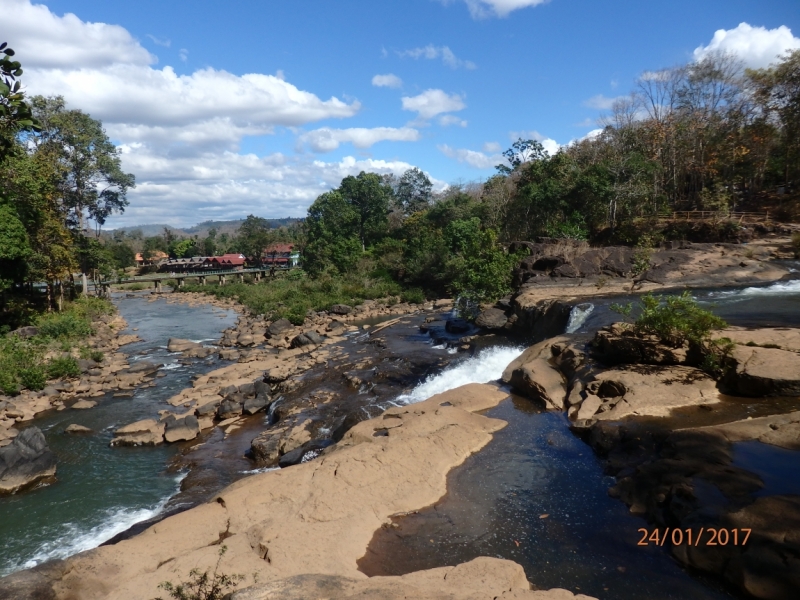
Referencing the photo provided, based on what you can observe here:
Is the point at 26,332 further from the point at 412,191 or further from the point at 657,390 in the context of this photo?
the point at 412,191

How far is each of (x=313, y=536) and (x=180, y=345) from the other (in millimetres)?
23161

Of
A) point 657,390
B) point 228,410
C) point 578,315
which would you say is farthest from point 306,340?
point 657,390

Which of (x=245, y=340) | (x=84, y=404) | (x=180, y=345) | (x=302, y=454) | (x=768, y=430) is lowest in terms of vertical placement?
(x=302, y=454)

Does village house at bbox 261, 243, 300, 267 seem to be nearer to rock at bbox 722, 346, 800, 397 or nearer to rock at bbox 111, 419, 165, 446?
rock at bbox 111, 419, 165, 446

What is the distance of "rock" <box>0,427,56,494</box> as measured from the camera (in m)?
12.3

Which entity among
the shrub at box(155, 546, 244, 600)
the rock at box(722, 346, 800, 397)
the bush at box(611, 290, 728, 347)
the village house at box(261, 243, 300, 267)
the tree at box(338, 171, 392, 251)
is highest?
the tree at box(338, 171, 392, 251)

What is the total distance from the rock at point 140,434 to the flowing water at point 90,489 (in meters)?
0.30

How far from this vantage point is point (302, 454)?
1326cm

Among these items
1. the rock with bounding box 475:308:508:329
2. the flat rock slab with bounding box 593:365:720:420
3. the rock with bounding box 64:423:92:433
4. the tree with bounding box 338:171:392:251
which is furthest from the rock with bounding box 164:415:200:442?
the tree with bounding box 338:171:392:251

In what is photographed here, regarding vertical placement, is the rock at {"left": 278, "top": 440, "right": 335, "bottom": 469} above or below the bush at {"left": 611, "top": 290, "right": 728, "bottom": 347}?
below

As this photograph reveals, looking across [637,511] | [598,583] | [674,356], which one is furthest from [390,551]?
[674,356]

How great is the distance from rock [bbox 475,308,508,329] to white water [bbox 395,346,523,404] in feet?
16.2

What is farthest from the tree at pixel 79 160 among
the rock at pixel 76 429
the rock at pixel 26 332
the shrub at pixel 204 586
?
the shrub at pixel 204 586

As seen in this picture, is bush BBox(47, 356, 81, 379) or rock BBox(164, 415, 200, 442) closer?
rock BBox(164, 415, 200, 442)
